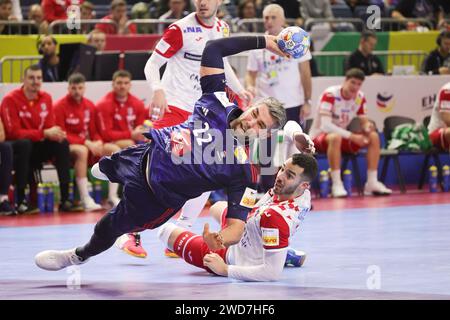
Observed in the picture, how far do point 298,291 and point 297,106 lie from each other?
6.90 m

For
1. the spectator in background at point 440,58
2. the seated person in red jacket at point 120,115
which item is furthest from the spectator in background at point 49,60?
the spectator in background at point 440,58

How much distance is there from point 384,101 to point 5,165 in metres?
6.13

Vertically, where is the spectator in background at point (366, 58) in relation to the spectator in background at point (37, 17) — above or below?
below

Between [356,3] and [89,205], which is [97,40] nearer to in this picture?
[89,205]

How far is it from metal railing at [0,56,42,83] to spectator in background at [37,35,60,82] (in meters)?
0.22

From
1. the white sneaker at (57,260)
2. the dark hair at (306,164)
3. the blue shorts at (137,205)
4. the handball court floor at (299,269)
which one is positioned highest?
the dark hair at (306,164)

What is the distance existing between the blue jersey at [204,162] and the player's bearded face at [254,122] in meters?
0.10

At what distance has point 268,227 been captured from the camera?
7.55m

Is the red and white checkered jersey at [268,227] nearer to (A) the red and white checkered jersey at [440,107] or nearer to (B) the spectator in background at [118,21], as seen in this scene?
(A) the red and white checkered jersey at [440,107]

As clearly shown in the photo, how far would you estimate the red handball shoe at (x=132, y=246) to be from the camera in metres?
8.92

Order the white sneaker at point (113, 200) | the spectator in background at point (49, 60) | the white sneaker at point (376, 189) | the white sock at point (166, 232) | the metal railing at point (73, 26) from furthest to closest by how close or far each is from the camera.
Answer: the metal railing at point (73, 26) < the white sneaker at point (376, 189) < the spectator in background at point (49, 60) < the white sneaker at point (113, 200) < the white sock at point (166, 232)

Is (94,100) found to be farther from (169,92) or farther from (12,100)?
(169,92)

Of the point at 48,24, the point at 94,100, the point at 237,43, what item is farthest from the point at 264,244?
the point at 48,24

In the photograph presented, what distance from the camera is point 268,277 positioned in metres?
7.67
